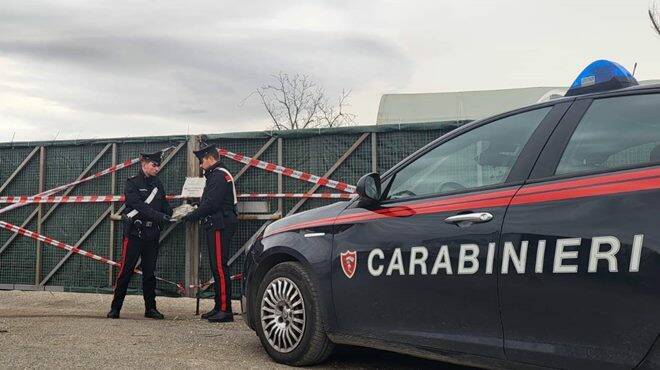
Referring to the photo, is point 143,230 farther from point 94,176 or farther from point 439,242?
point 439,242

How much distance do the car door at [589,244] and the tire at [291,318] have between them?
4.70 ft

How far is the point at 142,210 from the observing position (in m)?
6.71

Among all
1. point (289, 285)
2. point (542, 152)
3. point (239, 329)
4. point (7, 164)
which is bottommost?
point (239, 329)

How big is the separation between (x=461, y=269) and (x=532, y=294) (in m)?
0.41

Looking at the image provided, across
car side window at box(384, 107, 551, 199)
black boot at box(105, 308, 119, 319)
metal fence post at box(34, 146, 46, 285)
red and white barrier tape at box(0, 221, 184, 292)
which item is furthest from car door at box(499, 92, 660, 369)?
metal fence post at box(34, 146, 46, 285)

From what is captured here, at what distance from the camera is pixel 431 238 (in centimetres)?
345

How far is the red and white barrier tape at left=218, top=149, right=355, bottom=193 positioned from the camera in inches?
308

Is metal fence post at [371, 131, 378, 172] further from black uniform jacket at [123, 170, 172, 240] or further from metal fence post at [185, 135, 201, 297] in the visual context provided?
black uniform jacket at [123, 170, 172, 240]

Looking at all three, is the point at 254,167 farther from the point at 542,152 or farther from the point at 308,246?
the point at 542,152

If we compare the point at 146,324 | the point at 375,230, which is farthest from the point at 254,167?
the point at 375,230

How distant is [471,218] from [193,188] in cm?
534

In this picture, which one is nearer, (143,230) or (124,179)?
(143,230)

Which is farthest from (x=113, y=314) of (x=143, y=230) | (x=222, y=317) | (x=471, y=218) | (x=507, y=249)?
(x=507, y=249)

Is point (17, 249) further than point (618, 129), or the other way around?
point (17, 249)
